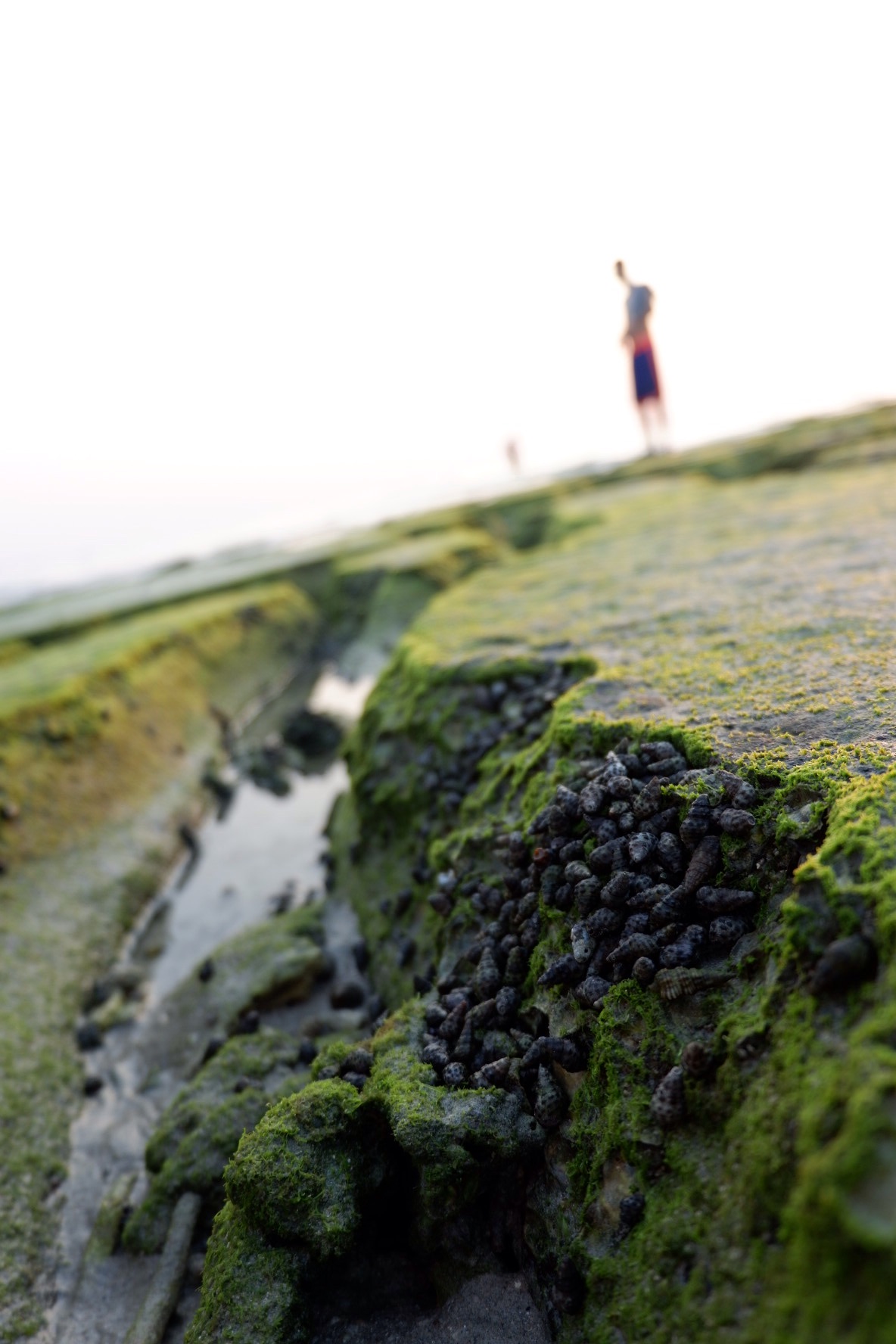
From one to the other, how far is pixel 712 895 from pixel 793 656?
118 inches

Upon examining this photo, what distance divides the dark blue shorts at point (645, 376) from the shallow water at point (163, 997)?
15.0m

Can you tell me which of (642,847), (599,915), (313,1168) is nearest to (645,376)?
(642,847)

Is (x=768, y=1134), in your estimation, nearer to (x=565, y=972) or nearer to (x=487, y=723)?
(x=565, y=972)

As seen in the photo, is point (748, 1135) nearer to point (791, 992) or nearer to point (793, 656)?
point (791, 992)

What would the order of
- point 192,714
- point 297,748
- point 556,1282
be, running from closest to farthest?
point 556,1282, point 297,748, point 192,714

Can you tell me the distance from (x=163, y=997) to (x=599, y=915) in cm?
663

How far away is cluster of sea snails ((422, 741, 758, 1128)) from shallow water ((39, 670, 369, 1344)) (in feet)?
8.27

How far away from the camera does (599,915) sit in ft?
16.2

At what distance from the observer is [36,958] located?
31.4ft

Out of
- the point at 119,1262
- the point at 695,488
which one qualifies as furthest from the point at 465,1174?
the point at 695,488

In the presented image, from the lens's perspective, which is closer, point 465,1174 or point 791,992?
point 791,992

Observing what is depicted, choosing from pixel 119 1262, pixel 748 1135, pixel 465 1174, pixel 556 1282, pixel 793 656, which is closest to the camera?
pixel 748 1135

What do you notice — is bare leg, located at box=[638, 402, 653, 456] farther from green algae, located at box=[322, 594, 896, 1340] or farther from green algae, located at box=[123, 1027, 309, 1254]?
green algae, located at box=[123, 1027, 309, 1254]

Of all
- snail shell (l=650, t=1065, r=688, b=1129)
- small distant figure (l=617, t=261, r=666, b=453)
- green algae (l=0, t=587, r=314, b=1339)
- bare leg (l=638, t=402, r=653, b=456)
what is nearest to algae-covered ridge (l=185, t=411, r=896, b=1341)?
snail shell (l=650, t=1065, r=688, b=1129)
